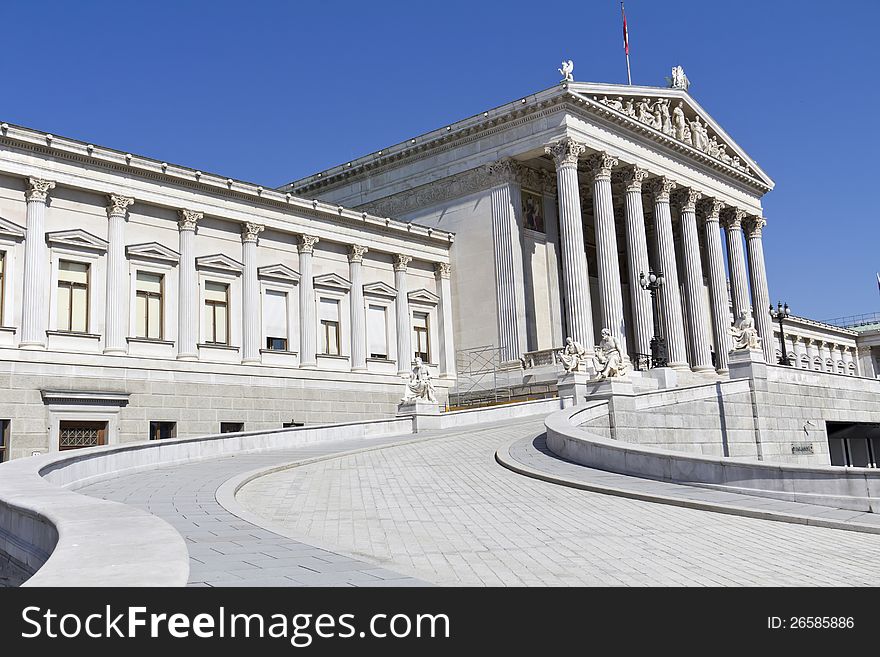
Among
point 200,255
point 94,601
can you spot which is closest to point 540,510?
point 94,601

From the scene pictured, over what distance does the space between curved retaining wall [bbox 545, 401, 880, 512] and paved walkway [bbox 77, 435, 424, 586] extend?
7.70m

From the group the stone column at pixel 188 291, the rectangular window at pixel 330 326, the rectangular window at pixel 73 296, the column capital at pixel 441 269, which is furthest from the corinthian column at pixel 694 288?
the rectangular window at pixel 73 296

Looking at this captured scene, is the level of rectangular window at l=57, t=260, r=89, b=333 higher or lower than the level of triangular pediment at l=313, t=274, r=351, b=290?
lower

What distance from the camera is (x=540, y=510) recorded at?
42.1 ft

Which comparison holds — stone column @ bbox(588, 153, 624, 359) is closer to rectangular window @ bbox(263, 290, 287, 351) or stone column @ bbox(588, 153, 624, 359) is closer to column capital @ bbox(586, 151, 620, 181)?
column capital @ bbox(586, 151, 620, 181)

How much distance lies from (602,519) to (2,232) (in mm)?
25032

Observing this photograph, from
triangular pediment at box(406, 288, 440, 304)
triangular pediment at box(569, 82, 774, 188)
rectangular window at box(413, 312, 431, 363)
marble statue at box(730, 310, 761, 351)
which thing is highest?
triangular pediment at box(569, 82, 774, 188)

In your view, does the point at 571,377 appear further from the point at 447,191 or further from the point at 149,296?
the point at 447,191

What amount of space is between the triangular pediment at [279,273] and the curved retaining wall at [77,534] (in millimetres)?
22098

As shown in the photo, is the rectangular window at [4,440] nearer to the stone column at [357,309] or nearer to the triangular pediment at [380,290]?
the stone column at [357,309]

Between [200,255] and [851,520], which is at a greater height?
[200,255]

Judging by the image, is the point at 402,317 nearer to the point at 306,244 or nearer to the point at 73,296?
the point at 306,244

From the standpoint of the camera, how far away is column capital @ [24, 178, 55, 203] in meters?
29.8

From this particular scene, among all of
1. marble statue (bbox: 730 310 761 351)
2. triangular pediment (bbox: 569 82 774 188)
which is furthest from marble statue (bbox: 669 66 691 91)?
marble statue (bbox: 730 310 761 351)
